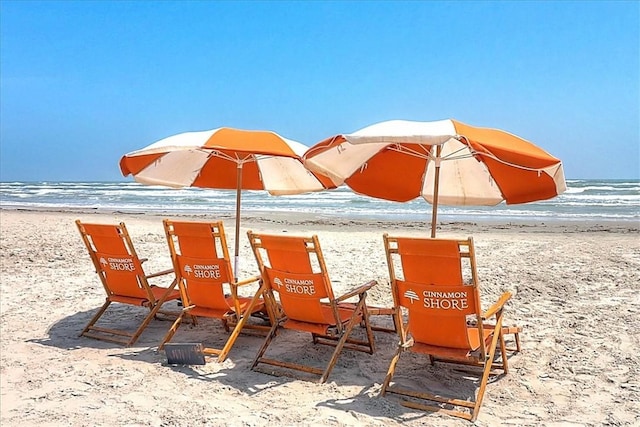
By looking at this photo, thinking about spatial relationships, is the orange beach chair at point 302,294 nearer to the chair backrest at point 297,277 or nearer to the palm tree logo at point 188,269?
the chair backrest at point 297,277

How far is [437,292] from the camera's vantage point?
371cm

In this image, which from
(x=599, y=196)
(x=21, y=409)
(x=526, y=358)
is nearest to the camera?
(x=21, y=409)

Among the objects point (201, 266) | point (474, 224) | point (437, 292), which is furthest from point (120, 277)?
point (474, 224)

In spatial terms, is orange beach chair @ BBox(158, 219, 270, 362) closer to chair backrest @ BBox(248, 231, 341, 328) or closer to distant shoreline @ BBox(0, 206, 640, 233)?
chair backrest @ BBox(248, 231, 341, 328)

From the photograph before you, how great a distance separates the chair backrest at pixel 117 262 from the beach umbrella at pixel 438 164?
1776 mm

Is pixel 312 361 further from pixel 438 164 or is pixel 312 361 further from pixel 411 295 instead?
pixel 438 164

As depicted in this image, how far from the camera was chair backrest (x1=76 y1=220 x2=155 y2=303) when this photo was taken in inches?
199

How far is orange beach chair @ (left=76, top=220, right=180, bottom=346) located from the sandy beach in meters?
0.18

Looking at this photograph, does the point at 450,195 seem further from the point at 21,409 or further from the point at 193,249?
the point at 21,409

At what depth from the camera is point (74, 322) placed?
18.8ft

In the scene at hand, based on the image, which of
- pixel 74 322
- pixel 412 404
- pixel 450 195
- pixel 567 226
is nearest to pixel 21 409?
pixel 74 322

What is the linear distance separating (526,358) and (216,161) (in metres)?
3.96

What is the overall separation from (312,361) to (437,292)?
136 cm

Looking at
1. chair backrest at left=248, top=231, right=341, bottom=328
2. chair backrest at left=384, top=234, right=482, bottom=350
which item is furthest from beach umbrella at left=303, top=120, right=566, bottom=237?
chair backrest at left=248, top=231, right=341, bottom=328
